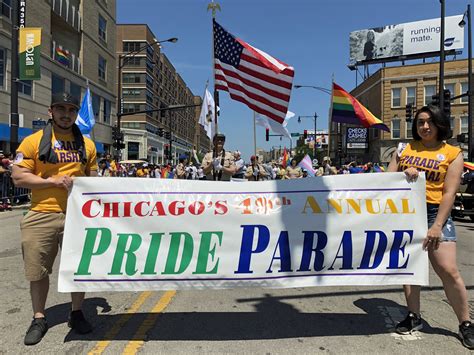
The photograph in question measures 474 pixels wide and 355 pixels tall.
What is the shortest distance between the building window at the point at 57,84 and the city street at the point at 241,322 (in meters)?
24.5

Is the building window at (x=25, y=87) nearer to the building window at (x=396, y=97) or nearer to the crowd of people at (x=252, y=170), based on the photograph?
the crowd of people at (x=252, y=170)

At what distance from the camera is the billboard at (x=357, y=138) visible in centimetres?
5275

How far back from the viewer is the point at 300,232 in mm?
3621

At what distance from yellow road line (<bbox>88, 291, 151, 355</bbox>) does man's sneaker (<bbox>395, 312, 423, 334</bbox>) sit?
2586 mm

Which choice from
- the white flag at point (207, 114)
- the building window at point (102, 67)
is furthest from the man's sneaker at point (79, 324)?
the building window at point (102, 67)

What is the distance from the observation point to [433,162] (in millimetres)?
3504

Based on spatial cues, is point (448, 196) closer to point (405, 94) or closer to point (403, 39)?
point (405, 94)

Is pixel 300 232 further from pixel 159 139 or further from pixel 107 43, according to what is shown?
pixel 159 139

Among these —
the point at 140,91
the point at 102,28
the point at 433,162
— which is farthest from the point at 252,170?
the point at 140,91

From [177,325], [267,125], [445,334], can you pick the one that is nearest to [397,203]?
[445,334]

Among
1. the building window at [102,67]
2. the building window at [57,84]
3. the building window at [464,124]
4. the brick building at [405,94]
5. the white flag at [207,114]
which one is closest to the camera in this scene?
the white flag at [207,114]

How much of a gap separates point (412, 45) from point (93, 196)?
5384cm

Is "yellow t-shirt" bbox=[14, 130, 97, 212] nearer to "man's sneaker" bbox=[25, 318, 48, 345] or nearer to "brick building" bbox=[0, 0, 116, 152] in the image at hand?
"man's sneaker" bbox=[25, 318, 48, 345]

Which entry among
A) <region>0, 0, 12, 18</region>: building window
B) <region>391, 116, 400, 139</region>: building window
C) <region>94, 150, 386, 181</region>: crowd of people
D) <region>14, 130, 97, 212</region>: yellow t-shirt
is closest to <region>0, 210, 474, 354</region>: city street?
<region>14, 130, 97, 212</region>: yellow t-shirt
